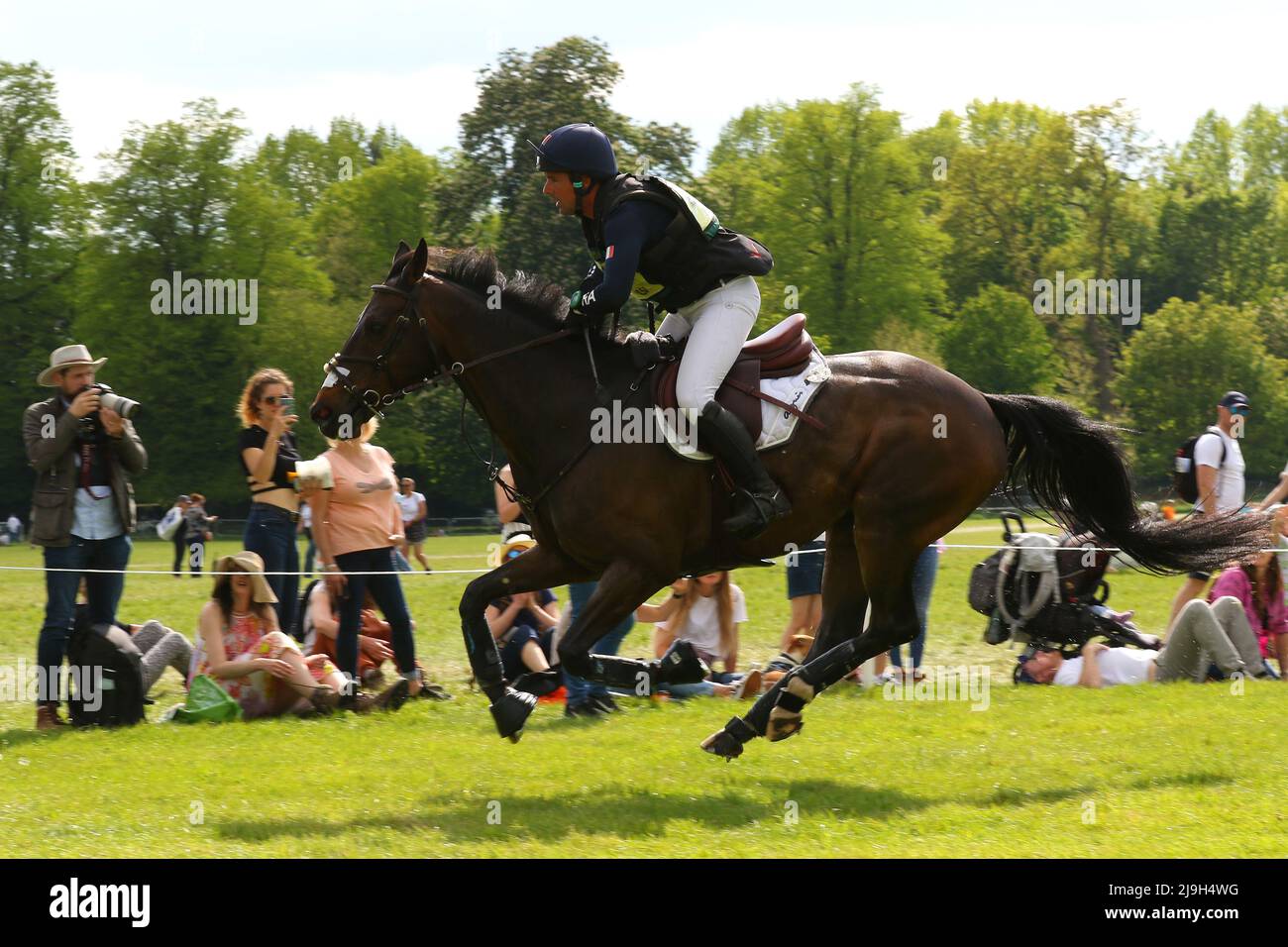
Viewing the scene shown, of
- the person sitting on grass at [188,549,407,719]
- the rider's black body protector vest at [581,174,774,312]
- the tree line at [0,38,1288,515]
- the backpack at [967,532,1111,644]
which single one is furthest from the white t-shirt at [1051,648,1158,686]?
the tree line at [0,38,1288,515]

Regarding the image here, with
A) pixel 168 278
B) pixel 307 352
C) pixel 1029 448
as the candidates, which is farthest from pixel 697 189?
pixel 1029 448

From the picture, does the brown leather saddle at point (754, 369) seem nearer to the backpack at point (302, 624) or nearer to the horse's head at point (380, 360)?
the horse's head at point (380, 360)

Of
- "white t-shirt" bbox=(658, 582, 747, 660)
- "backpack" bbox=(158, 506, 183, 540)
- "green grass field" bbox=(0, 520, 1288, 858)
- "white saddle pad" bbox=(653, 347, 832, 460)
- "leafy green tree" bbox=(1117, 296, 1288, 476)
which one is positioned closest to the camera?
"green grass field" bbox=(0, 520, 1288, 858)

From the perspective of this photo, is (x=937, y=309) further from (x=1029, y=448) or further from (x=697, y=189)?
(x=1029, y=448)

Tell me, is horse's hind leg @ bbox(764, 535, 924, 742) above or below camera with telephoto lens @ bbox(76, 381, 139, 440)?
below

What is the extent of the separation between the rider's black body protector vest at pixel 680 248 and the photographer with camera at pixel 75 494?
154 inches

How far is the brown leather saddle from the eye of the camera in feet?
23.5

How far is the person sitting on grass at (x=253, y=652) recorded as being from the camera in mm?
9609

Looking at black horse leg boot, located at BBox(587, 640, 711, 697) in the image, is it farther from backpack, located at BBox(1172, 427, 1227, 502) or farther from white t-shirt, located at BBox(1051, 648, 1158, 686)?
backpack, located at BBox(1172, 427, 1227, 502)

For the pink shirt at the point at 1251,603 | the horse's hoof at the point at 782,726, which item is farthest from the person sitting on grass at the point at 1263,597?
the horse's hoof at the point at 782,726

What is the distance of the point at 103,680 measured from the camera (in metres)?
9.35

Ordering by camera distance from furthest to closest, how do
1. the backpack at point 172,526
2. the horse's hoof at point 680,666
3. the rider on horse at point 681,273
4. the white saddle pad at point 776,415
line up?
the backpack at point 172,526, the horse's hoof at point 680,666, the white saddle pad at point 776,415, the rider on horse at point 681,273

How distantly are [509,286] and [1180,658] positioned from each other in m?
5.88

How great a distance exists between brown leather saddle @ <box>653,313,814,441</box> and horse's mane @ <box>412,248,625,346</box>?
1.43 ft
